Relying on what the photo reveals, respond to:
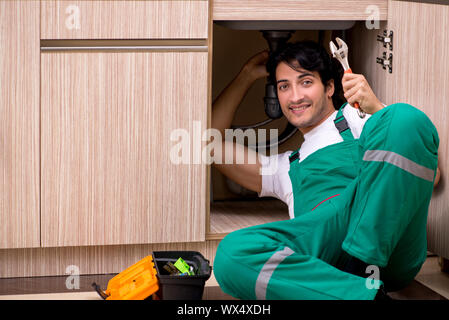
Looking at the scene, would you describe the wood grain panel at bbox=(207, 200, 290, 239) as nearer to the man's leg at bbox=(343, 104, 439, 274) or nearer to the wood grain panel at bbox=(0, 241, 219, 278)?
the wood grain panel at bbox=(0, 241, 219, 278)

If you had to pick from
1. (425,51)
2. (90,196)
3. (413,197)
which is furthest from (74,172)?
(425,51)

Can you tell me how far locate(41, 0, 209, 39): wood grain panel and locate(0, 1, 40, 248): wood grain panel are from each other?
0.17ft

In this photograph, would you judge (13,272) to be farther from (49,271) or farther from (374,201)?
(374,201)

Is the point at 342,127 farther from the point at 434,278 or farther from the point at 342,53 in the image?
the point at 434,278

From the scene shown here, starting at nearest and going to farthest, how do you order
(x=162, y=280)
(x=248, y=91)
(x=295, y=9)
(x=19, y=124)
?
(x=162, y=280), (x=19, y=124), (x=295, y=9), (x=248, y=91)

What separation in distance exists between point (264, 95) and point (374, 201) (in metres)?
1.00

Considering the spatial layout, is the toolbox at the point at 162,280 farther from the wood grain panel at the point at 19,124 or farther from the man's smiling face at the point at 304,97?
the man's smiling face at the point at 304,97

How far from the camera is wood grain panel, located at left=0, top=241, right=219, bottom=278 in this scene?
175 centimetres

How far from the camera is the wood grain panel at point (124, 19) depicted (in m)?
1.65

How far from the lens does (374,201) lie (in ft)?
4.37

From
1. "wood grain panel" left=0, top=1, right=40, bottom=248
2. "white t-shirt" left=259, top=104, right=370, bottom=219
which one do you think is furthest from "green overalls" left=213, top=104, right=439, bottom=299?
"wood grain panel" left=0, top=1, right=40, bottom=248

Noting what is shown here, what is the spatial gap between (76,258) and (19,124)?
0.39 m

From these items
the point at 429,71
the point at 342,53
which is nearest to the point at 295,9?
the point at 342,53

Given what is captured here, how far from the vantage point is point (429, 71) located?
171 cm
